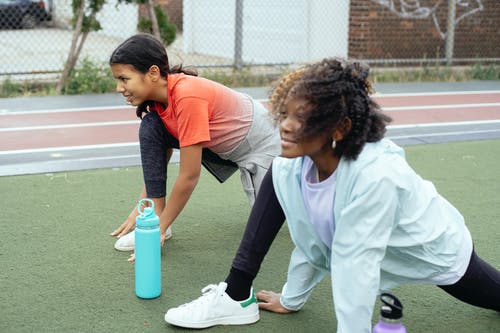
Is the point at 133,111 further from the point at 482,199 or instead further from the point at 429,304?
A: the point at 429,304

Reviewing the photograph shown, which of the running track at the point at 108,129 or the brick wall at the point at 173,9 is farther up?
the brick wall at the point at 173,9

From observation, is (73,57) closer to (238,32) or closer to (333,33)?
(238,32)

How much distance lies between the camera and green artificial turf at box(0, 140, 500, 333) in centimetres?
304

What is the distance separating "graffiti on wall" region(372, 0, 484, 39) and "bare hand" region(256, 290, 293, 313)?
380 inches

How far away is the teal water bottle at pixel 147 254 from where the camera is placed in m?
3.15

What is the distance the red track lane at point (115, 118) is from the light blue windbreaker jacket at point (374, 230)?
4298mm

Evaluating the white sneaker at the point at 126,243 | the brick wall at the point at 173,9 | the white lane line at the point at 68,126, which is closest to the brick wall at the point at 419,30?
the white lane line at the point at 68,126

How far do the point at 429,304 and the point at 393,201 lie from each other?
3.25ft

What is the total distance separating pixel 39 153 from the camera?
6.23 meters

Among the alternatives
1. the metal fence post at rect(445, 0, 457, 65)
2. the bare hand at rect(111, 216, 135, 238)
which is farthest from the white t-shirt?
the metal fence post at rect(445, 0, 457, 65)

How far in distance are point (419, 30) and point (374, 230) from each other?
10.8 meters

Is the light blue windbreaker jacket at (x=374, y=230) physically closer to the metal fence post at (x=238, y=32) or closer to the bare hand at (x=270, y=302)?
the bare hand at (x=270, y=302)

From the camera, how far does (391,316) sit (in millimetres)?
2184

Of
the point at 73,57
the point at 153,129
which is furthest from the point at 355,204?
the point at 73,57
